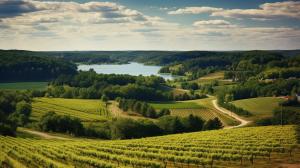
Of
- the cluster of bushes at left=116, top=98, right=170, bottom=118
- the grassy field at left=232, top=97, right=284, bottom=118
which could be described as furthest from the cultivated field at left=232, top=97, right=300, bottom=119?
the cluster of bushes at left=116, top=98, right=170, bottom=118

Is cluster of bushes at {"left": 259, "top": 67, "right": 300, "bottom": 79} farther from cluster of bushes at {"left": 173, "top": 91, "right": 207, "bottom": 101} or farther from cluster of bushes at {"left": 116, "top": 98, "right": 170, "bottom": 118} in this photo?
cluster of bushes at {"left": 116, "top": 98, "right": 170, "bottom": 118}

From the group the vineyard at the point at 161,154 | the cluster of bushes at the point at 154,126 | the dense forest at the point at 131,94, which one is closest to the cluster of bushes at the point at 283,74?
the dense forest at the point at 131,94

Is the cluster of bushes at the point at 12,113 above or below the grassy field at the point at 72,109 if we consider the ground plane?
above

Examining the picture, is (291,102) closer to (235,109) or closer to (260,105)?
(260,105)

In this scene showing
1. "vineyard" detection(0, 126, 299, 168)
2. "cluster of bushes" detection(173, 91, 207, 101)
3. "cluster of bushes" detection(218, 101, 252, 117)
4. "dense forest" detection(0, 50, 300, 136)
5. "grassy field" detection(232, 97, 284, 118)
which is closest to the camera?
"vineyard" detection(0, 126, 299, 168)

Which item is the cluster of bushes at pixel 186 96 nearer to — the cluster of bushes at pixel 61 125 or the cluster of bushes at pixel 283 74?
the cluster of bushes at pixel 283 74

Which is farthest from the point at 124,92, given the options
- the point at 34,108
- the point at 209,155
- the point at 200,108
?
the point at 209,155
